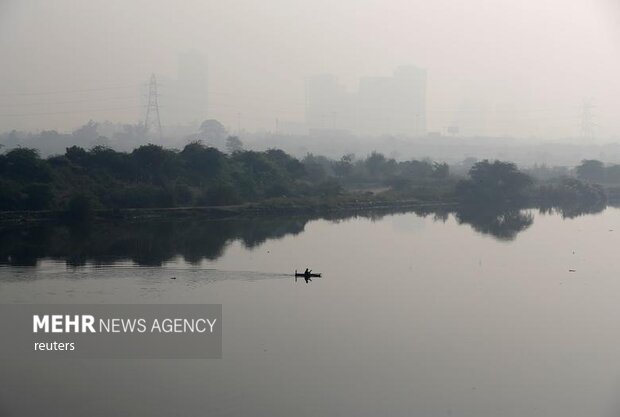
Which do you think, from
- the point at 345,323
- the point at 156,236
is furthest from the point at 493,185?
the point at 345,323

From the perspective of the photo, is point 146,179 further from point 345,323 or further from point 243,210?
point 345,323

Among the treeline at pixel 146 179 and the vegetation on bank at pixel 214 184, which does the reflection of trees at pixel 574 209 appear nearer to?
the vegetation on bank at pixel 214 184

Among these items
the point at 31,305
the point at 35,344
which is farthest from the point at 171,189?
the point at 35,344

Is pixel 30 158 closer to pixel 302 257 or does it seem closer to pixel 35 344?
pixel 302 257

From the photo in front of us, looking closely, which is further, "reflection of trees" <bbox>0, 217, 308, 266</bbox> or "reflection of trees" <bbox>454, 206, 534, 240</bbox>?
"reflection of trees" <bbox>454, 206, 534, 240</bbox>

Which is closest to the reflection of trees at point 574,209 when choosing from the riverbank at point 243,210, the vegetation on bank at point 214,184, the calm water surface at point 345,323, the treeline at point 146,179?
the vegetation on bank at point 214,184

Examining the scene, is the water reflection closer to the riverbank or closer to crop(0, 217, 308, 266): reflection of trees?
crop(0, 217, 308, 266): reflection of trees

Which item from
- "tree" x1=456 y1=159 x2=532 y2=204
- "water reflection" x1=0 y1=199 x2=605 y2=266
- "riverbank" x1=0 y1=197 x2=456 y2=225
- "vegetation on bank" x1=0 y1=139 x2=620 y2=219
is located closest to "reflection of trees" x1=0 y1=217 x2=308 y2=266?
"water reflection" x1=0 y1=199 x2=605 y2=266
